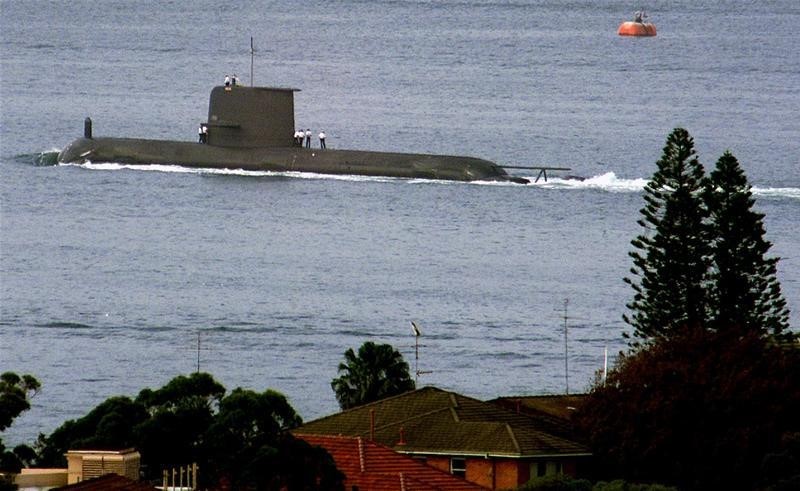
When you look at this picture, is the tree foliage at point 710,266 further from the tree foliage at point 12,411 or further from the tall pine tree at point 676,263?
the tree foliage at point 12,411

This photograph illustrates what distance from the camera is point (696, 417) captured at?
123 feet

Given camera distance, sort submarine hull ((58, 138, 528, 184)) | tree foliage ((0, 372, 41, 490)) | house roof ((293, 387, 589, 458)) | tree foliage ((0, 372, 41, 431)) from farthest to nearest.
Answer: submarine hull ((58, 138, 528, 184)) → house roof ((293, 387, 589, 458)) → tree foliage ((0, 372, 41, 431)) → tree foliage ((0, 372, 41, 490))

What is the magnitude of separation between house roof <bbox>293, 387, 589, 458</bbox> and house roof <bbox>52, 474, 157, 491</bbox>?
918 cm

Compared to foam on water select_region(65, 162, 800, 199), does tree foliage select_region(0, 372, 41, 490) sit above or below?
below

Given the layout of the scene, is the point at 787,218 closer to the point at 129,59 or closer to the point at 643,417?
the point at 643,417

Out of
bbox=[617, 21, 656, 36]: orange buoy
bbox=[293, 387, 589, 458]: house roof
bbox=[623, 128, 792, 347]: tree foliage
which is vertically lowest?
bbox=[293, 387, 589, 458]: house roof

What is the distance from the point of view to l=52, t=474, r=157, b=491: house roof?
26.6 metres

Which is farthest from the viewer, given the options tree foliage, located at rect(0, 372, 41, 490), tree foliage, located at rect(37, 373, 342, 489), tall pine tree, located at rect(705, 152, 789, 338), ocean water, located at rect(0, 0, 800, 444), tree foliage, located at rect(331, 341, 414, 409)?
ocean water, located at rect(0, 0, 800, 444)

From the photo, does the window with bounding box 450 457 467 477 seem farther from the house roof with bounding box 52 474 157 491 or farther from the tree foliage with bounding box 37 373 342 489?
the house roof with bounding box 52 474 157 491

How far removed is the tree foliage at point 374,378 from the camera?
43.6 metres

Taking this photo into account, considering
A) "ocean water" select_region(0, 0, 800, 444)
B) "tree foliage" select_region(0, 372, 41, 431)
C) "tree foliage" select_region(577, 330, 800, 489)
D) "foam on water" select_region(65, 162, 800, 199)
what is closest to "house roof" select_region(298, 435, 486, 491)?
"tree foliage" select_region(577, 330, 800, 489)

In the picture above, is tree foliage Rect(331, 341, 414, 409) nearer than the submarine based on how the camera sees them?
Yes

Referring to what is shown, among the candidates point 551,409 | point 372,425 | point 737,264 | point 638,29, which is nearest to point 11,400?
point 372,425

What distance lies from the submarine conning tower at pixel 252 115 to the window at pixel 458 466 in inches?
1725
